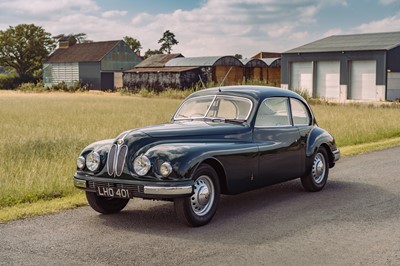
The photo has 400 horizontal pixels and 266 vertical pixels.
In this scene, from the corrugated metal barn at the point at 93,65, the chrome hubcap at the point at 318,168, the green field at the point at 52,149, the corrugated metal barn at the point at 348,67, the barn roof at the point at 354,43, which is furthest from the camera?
the corrugated metal barn at the point at 93,65

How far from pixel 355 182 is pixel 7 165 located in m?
6.39

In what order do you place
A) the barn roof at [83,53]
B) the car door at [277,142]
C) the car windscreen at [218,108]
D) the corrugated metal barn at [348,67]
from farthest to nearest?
the barn roof at [83,53], the corrugated metal barn at [348,67], the car windscreen at [218,108], the car door at [277,142]

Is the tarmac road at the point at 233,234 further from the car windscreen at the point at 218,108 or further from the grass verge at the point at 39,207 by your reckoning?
the car windscreen at the point at 218,108

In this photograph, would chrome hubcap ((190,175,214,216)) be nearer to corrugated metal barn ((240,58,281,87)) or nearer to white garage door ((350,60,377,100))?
white garage door ((350,60,377,100))

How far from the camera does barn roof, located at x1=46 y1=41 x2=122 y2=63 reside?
231ft

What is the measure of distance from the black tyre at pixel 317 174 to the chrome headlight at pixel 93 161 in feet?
11.3

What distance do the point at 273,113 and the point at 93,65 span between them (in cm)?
6352

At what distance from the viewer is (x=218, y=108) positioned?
8.11 m

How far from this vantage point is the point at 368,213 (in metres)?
7.40

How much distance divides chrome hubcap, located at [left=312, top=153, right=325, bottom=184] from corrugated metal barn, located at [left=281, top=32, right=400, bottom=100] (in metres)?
33.1

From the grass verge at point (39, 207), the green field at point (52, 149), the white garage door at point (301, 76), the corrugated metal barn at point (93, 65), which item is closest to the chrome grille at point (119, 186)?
the grass verge at point (39, 207)

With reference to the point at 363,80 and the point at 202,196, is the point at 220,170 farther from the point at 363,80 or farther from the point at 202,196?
the point at 363,80

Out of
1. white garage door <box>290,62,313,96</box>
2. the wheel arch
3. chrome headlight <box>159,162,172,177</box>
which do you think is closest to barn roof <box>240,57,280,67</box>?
white garage door <box>290,62,313,96</box>

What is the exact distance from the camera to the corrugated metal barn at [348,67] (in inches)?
1713
